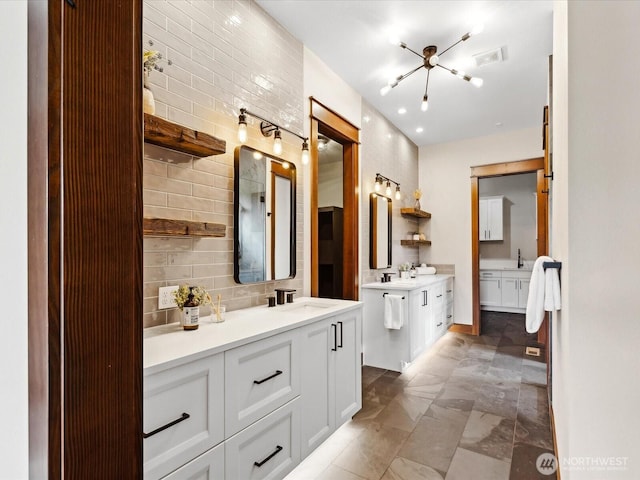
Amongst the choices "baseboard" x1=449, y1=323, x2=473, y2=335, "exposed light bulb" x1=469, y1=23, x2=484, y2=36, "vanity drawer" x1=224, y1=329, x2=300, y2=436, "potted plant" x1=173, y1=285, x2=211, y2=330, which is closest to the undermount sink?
"vanity drawer" x1=224, y1=329, x2=300, y2=436

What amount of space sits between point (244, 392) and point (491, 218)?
6927mm

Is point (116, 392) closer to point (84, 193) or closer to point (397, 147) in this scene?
point (84, 193)

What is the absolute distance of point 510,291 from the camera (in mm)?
6637

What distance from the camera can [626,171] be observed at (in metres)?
1.10

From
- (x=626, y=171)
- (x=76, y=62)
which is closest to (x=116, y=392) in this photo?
(x=76, y=62)

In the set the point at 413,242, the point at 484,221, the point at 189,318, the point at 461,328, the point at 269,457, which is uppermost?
the point at 484,221

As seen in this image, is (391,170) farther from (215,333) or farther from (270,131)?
(215,333)

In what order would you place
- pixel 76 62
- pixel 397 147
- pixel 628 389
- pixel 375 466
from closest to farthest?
pixel 76 62 < pixel 628 389 < pixel 375 466 < pixel 397 147

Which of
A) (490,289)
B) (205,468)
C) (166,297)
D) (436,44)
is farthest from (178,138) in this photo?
(490,289)

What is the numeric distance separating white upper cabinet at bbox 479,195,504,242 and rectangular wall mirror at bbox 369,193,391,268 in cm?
366

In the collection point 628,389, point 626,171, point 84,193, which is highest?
point 626,171

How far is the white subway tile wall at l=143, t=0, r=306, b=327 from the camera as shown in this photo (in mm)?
1710

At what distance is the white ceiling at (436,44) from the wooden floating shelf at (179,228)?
1.74 m

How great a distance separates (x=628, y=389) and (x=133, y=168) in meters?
1.53
